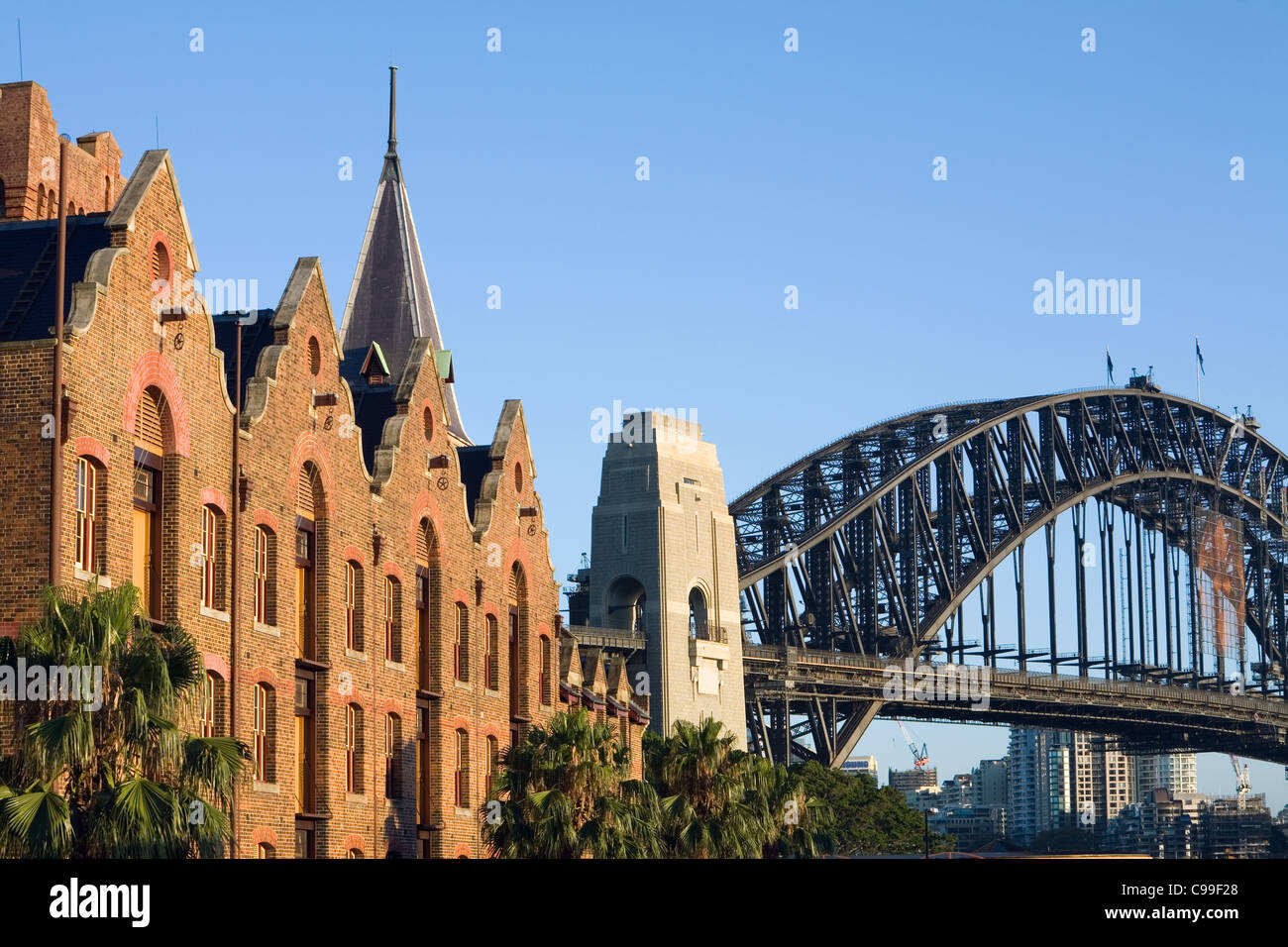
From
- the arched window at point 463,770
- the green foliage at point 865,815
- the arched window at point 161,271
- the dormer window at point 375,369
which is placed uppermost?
the dormer window at point 375,369

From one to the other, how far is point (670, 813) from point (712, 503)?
50.9m

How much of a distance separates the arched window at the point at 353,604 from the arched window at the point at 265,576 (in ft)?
15.0

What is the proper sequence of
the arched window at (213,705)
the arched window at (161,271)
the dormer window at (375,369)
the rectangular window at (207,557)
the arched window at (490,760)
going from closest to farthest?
the arched window at (161,271) → the arched window at (213,705) → the rectangular window at (207,557) → the arched window at (490,760) → the dormer window at (375,369)

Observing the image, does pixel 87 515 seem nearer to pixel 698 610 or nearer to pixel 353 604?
pixel 353 604

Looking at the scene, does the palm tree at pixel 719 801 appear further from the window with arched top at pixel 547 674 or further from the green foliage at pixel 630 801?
the window with arched top at pixel 547 674

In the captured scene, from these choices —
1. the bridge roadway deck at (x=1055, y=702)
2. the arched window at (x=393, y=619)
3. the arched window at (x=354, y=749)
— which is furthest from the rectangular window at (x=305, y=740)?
the bridge roadway deck at (x=1055, y=702)

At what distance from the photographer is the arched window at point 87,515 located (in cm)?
3962

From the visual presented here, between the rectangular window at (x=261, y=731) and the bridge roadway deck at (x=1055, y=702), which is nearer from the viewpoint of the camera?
the rectangular window at (x=261, y=731)

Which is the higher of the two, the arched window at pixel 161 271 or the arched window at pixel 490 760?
the arched window at pixel 161 271

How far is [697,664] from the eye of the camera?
366 ft

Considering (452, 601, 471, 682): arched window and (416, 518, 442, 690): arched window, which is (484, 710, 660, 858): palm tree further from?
(452, 601, 471, 682): arched window

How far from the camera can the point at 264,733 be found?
1881 inches
